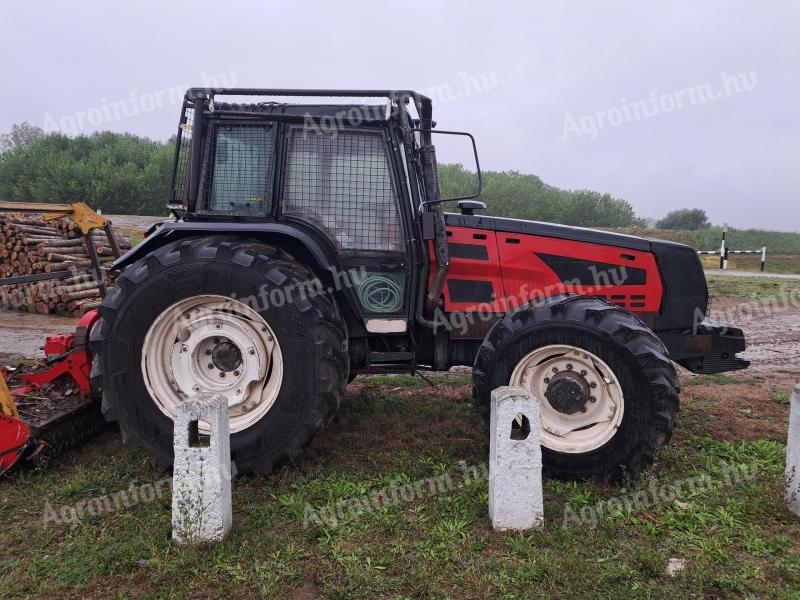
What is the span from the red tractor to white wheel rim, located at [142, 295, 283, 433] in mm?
13

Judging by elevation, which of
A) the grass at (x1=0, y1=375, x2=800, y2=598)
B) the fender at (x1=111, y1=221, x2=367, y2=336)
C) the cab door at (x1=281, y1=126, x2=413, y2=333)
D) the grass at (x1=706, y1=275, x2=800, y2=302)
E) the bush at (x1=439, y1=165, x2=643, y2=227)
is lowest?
the grass at (x1=0, y1=375, x2=800, y2=598)

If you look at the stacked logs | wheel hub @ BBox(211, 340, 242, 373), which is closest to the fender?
wheel hub @ BBox(211, 340, 242, 373)

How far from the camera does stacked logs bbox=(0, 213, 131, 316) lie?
34.5 ft

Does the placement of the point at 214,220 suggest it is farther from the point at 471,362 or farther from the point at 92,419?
the point at 471,362

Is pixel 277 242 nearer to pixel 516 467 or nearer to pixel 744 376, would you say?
pixel 516 467

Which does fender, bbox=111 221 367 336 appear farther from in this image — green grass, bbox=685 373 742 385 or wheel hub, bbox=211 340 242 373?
green grass, bbox=685 373 742 385

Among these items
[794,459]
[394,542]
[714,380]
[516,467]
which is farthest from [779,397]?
[394,542]

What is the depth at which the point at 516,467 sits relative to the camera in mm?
2930

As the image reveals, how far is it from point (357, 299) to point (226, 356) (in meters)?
0.97

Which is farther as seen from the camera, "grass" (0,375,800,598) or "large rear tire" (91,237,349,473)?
"large rear tire" (91,237,349,473)

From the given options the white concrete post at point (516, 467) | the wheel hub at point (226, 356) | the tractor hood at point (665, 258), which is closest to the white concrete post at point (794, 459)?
the tractor hood at point (665, 258)

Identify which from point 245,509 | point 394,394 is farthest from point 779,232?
point 245,509

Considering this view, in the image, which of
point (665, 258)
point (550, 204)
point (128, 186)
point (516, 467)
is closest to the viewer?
point (516, 467)

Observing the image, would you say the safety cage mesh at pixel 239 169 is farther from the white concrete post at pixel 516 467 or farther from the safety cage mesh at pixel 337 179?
the white concrete post at pixel 516 467
